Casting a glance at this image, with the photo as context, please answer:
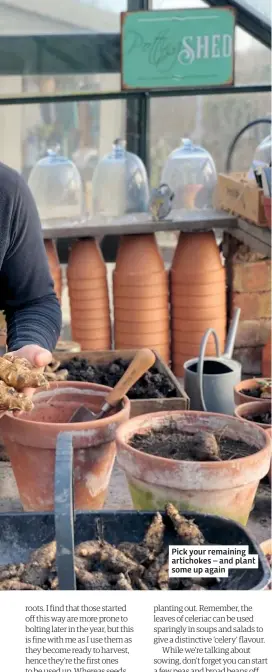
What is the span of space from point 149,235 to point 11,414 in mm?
1762

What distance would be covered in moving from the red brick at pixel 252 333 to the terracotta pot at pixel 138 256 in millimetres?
490

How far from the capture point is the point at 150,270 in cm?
315

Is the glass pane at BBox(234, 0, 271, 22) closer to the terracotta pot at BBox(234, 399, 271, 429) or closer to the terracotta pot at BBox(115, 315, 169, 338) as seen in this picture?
the terracotta pot at BBox(115, 315, 169, 338)

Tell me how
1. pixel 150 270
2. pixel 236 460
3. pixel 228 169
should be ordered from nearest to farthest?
pixel 236 460
pixel 150 270
pixel 228 169

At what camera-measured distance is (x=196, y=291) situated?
10.5ft

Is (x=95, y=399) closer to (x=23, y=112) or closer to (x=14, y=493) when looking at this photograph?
(x=14, y=493)

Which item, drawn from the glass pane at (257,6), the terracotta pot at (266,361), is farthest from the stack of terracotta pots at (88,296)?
the glass pane at (257,6)

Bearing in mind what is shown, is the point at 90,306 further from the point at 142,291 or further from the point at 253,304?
the point at 253,304

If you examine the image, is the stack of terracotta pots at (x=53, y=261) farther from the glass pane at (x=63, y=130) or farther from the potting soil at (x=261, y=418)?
the potting soil at (x=261, y=418)

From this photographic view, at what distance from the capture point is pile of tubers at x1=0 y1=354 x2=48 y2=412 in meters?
1.32

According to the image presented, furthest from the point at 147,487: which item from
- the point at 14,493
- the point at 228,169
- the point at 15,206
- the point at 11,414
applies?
the point at 228,169

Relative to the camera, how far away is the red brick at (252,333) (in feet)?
11.2

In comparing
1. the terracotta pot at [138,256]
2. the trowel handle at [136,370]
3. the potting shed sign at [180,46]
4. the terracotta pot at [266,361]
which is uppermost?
the potting shed sign at [180,46]

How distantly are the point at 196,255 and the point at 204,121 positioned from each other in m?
0.83
